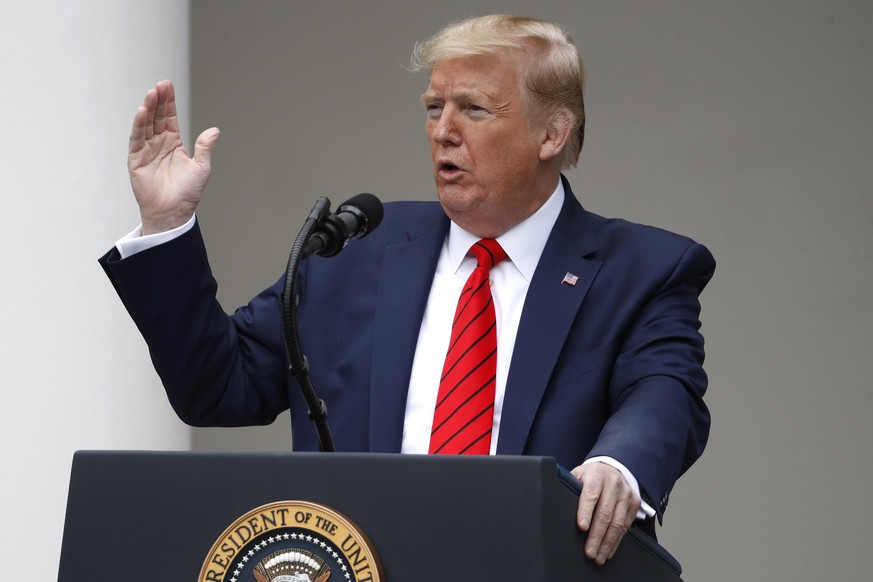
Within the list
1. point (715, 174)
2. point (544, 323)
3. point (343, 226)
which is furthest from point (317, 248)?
point (715, 174)

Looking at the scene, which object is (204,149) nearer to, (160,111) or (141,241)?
(160,111)

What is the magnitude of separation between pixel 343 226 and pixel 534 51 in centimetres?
86

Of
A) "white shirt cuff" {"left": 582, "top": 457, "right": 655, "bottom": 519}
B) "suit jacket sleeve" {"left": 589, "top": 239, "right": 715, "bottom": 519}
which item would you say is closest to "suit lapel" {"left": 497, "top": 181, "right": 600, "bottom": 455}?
"suit jacket sleeve" {"left": 589, "top": 239, "right": 715, "bottom": 519}

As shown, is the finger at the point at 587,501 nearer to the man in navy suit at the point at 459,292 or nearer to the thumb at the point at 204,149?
the man in navy suit at the point at 459,292

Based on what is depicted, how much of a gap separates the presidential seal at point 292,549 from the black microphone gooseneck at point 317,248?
26cm

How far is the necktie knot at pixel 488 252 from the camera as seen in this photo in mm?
2455

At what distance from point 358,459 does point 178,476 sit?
23 centimetres

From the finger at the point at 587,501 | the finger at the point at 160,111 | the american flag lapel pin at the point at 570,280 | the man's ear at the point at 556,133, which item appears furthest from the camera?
the man's ear at the point at 556,133

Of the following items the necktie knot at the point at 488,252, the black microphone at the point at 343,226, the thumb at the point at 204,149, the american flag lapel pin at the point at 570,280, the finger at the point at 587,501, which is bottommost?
the finger at the point at 587,501

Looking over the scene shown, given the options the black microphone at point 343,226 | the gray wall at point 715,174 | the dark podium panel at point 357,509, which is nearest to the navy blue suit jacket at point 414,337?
the black microphone at point 343,226

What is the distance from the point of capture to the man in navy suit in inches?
84.5

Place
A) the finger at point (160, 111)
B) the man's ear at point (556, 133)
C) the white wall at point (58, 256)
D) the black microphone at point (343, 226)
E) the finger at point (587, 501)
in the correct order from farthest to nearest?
the white wall at point (58, 256) < the man's ear at point (556, 133) < the finger at point (160, 111) < the black microphone at point (343, 226) < the finger at point (587, 501)

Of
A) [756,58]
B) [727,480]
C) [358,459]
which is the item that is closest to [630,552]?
[358,459]

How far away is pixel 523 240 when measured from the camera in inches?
99.0
